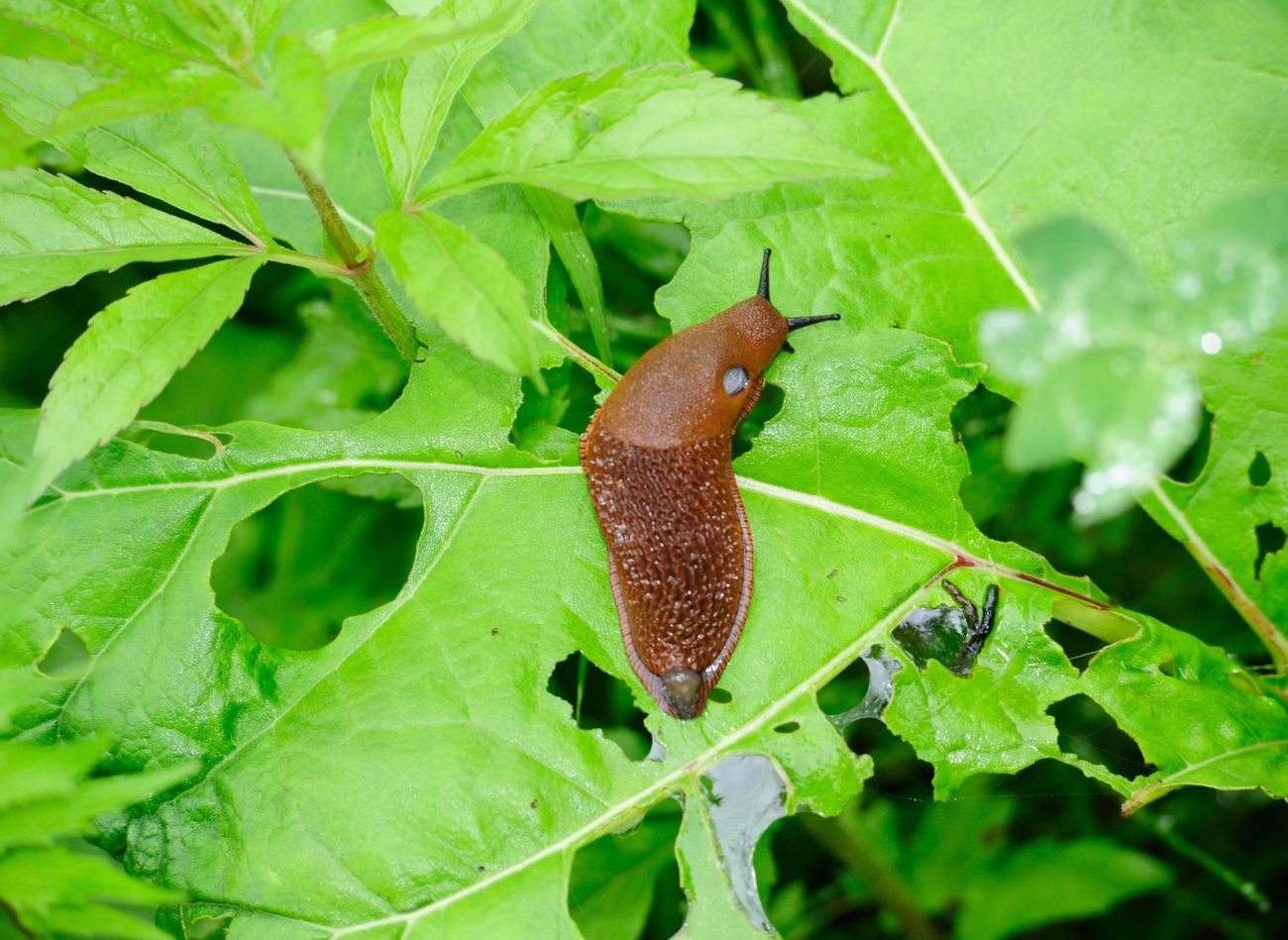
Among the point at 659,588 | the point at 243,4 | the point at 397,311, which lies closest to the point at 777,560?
the point at 659,588

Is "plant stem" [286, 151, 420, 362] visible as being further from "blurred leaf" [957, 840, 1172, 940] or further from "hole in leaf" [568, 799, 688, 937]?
"blurred leaf" [957, 840, 1172, 940]

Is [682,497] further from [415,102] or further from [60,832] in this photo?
Result: [60,832]

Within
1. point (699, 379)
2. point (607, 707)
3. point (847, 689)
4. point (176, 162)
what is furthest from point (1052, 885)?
point (176, 162)

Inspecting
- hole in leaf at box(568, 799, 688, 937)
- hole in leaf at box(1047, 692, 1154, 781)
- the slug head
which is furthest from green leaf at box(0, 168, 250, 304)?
hole in leaf at box(1047, 692, 1154, 781)

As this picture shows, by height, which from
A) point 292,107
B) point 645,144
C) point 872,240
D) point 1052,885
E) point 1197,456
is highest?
point 292,107

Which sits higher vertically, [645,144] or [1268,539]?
[645,144]

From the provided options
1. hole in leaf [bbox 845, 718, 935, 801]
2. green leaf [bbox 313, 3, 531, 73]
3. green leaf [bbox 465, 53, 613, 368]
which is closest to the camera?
green leaf [bbox 313, 3, 531, 73]

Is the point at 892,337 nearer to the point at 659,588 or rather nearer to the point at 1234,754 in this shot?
the point at 659,588
